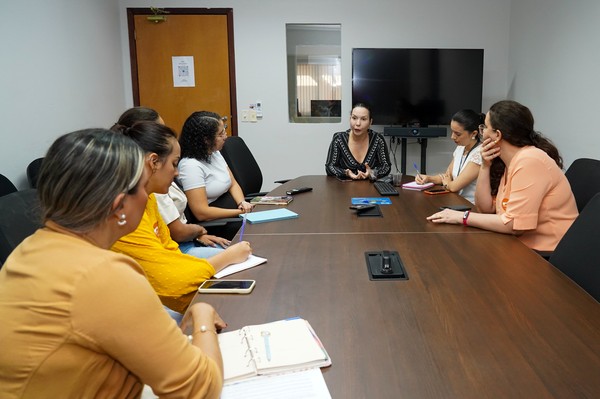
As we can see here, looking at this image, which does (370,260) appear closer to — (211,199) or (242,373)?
(242,373)

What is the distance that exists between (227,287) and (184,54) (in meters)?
3.81

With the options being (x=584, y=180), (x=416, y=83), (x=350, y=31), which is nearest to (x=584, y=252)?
(x=584, y=180)

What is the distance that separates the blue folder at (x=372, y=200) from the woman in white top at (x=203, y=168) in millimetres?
625

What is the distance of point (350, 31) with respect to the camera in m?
4.55

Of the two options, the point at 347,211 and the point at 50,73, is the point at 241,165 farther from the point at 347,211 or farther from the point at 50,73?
the point at 50,73

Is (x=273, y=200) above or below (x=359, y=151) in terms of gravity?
below

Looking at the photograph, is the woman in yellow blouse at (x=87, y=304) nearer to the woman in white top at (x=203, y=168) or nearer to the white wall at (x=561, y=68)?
the woman in white top at (x=203, y=168)

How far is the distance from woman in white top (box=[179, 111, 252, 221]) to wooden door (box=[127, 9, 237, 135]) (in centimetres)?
196

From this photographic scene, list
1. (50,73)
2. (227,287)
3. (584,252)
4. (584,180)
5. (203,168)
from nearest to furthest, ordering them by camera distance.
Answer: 1. (227,287)
2. (584,252)
3. (584,180)
4. (203,168)
5. (50,73)

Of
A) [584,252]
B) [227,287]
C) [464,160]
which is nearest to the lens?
[227,287]

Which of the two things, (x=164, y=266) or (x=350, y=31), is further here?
(x=350, y=31)

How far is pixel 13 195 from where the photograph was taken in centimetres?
150

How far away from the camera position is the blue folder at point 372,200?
256 cm

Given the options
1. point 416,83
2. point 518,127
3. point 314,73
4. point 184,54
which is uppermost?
point 184,54
